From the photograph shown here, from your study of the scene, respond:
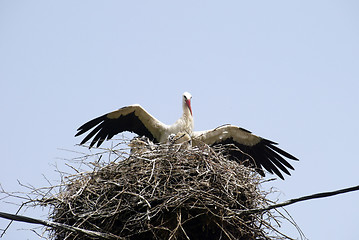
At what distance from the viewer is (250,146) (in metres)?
6.31

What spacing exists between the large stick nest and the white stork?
1.62 meters

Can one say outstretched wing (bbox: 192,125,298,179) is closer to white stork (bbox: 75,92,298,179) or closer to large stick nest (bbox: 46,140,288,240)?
white stork (bbox: 75,92,298,179)

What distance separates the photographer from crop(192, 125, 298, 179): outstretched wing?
6.11 metres

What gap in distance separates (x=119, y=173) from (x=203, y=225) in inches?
29.6

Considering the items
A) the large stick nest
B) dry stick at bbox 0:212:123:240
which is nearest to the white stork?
the large stick nest

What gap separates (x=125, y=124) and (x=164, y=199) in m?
2.59

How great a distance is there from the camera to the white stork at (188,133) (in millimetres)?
6133

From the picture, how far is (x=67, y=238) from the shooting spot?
4148 mm

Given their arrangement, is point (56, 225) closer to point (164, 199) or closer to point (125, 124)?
point (164, 199)

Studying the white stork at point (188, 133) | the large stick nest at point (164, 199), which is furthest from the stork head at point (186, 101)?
the large stick nest at point (164, 199)

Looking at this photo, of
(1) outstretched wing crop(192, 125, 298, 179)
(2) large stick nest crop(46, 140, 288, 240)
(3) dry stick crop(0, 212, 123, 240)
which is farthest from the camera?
(1) outstretched wing crop(192, 125, 298, 179)

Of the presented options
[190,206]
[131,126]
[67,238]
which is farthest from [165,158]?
[131,126]

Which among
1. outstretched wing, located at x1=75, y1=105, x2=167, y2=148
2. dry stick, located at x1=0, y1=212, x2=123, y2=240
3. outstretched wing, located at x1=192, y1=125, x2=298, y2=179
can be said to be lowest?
dry stick, located at x1=0, y1=212, x2=123, y2=240

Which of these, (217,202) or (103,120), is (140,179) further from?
(103,120)
